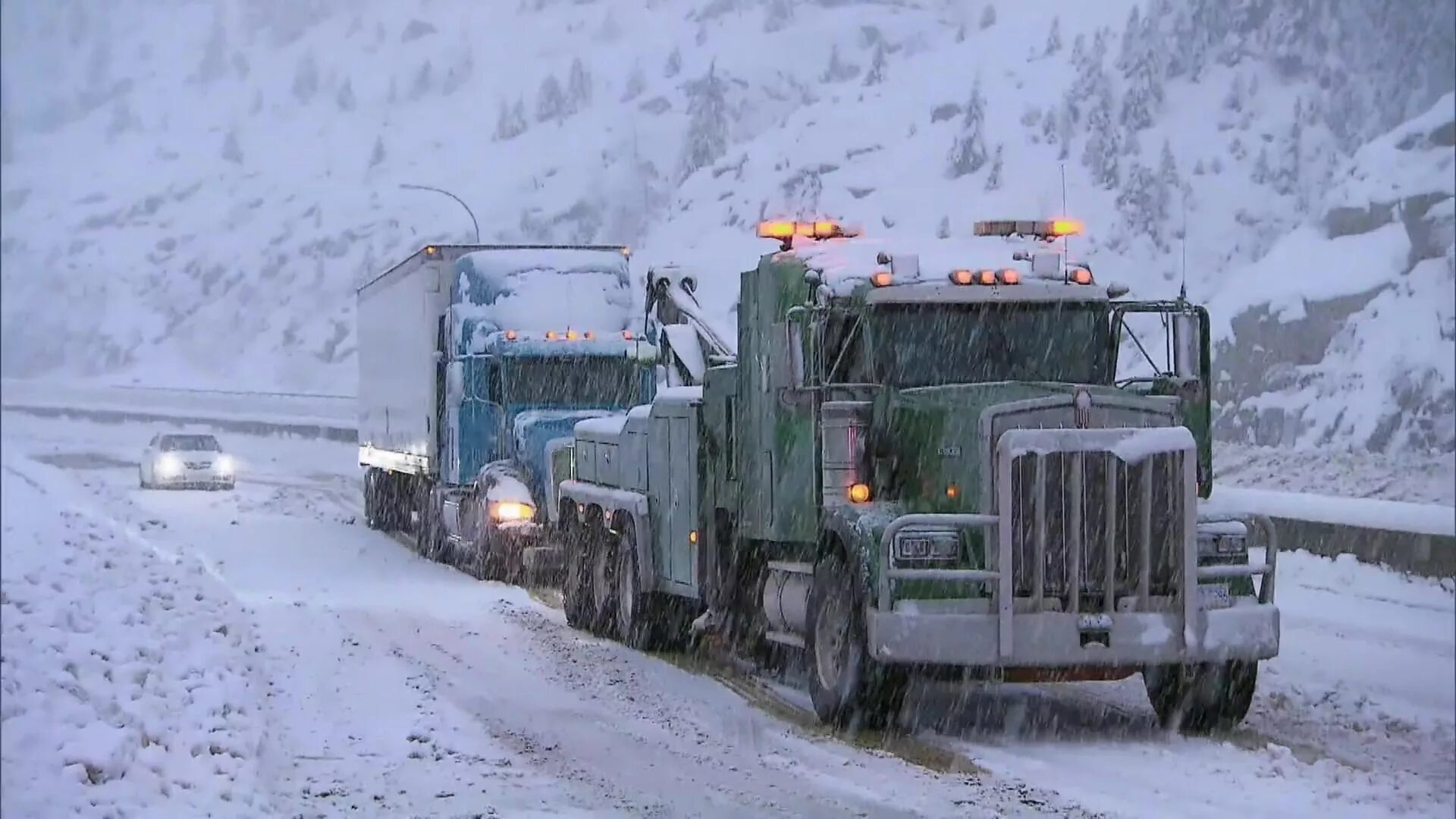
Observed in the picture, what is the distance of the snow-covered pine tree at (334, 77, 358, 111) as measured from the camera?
26.4 m

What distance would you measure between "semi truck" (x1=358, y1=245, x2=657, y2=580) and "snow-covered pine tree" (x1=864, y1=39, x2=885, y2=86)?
5336 millimetres

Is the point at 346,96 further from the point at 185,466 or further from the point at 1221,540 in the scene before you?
the point at 1221,540

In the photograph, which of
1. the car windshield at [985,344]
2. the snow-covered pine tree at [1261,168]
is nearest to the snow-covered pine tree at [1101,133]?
the snow-covered pine tree at [1261,168]

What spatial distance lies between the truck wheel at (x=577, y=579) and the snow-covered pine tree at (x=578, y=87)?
680cm

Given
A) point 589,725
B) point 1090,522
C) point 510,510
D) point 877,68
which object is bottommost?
point 589,725

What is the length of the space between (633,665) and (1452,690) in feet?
19.4

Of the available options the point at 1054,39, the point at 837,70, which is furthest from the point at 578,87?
the point at 1054,39

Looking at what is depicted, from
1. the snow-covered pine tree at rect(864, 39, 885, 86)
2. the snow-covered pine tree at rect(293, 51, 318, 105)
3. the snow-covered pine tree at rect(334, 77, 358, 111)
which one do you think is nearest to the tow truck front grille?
the snow-covered pine tree at rect(293, 51, 318, 105)

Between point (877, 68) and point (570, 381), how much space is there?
8.59 metres

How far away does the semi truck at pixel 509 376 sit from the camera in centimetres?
2241

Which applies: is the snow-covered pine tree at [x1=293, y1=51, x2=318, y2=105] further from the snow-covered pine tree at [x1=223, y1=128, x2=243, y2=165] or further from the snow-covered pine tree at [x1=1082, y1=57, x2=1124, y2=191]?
the snow-covered pine tree at [x1=1082, y1=57, x2=1124, y2=191]

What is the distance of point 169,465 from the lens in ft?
135

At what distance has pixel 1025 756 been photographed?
10.9 metres

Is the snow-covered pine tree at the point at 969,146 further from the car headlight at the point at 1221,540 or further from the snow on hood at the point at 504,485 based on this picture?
the car headlight at the point at 1221,540
